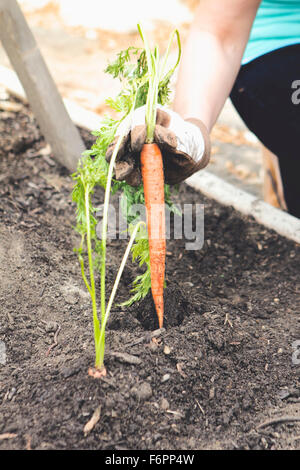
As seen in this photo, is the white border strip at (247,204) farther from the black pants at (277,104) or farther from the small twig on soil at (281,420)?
the small twig on soil at (281,420)

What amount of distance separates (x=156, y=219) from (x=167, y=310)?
0.38m

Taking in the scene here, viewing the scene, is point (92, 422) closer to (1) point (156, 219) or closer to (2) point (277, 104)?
(1) point (156, 219)

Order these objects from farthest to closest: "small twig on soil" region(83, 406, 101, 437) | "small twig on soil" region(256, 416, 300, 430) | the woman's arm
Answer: the woman's arm
"small twig on soil" region(256, 416, 300, 430)
"small twig on soil" region(83, 406, 101, 437)

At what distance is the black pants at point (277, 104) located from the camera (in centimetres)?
266

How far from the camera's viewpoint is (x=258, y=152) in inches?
179

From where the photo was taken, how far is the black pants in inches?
105

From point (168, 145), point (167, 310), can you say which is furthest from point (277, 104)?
point (167, 310)

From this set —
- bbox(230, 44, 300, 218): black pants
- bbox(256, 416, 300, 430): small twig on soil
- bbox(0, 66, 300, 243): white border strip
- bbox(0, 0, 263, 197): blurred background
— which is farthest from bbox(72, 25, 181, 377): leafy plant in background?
bbox(0, 0, 263, 197): blurred background

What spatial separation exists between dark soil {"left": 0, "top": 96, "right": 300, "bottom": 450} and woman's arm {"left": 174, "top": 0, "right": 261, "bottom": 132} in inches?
28.6

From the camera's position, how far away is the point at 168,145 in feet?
5.67

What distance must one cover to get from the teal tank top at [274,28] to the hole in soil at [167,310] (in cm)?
153

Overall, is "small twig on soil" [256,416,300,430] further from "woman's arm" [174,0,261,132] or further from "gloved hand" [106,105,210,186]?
"woman's arm" [174,0,261,132]

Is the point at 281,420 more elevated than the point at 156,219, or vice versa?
the point at 156,219

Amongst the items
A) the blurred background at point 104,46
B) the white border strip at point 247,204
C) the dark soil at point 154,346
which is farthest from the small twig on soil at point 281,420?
the blurred background at point 104,46
